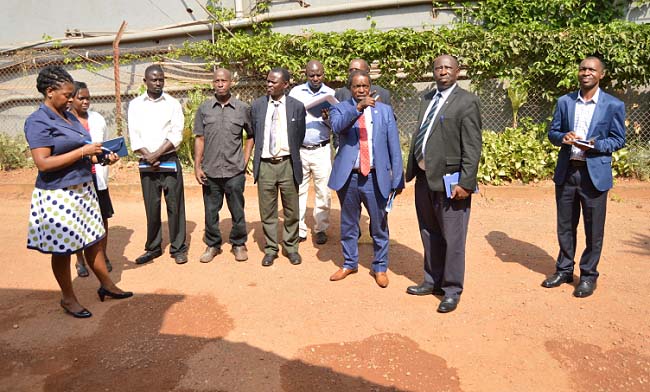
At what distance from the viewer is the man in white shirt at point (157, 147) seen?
17.4 feet

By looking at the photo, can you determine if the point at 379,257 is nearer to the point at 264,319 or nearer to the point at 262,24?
the point at 264,319

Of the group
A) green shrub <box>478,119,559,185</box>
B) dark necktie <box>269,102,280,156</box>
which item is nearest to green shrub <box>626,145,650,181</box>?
green shrub <box>478,119,559,185</box>

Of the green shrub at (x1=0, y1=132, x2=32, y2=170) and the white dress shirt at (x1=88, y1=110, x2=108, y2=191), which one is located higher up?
the white dress shirt at (x1=88, y1=110, x2=108, y2=191)

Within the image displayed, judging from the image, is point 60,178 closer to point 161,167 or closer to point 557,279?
point 161,167

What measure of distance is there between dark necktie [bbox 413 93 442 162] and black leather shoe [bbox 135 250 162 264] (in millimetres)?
3133

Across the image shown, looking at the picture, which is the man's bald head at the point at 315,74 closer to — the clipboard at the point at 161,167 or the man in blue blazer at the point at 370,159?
the man in blue blazer at the point at 370,159

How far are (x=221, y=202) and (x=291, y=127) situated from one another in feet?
3.74

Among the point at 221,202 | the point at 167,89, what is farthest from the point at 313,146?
the point at 167,89

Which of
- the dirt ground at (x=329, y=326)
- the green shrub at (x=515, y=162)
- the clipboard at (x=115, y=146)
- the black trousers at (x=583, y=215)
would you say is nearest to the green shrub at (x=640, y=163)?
the green shrub at (x=515, y=162)

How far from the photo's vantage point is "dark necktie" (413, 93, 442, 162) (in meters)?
4.22

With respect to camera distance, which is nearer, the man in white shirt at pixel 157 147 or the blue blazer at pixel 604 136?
the blue blazer at pixel 604 136

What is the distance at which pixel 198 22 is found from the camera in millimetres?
10133

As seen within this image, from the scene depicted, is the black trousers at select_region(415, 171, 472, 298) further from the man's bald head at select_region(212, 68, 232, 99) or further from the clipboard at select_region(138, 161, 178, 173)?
the clipboard at select_region(138, 161, 178, 173)

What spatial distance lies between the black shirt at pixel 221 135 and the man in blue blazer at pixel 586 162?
305 cm
